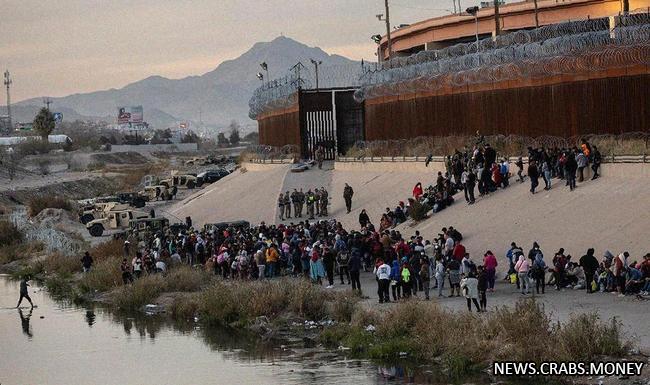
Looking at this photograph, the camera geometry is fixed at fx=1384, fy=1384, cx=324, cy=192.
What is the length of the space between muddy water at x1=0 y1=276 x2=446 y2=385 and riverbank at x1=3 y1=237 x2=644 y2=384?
2.04 ft

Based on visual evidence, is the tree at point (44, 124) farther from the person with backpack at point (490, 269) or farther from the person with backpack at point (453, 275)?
the person with backpack at point (490, 269)

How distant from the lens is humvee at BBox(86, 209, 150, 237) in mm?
61125

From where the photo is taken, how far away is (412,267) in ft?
101

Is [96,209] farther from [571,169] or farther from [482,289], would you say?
[482,289]

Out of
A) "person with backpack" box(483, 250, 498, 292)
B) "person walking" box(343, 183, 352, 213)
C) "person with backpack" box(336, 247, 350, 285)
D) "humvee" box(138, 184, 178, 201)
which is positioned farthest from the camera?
"humvee" box(138, 184, 178, 201)

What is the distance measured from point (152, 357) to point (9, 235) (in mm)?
32873

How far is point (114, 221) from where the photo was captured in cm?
6222

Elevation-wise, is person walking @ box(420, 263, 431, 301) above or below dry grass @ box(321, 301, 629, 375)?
above

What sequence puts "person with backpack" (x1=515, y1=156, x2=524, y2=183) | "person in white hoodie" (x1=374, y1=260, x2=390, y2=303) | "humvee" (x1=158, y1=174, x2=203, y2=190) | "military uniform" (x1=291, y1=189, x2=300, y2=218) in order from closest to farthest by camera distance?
"person in white hoodie" (x1=374, y1=260, x2=390, y2=303) < "person with backpack" (x1=515, y1=156, x2=524, y2=183) < "military uniform" (x1=291, y1=189, x2=300, y2=218) < "humvee" (x1=158, y1=174, x2=203, y2=190)

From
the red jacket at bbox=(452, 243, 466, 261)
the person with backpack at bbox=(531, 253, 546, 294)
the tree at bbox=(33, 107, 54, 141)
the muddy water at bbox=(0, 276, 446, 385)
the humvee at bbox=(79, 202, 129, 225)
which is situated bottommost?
the muddy water at bbox=(0, 276, 446, 385)

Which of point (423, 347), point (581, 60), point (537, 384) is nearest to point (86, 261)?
point (581, 60)

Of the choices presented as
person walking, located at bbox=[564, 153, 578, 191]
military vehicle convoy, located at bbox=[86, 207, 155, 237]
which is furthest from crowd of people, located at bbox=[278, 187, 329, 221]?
person walking, located at bbox=[564, 153, 578, 191]

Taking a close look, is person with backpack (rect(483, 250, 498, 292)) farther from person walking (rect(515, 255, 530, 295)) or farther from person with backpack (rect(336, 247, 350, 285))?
person with backpack (rect(336, 247, 350, 285))

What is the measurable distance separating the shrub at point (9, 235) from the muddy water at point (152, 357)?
→ 77.4 ft
